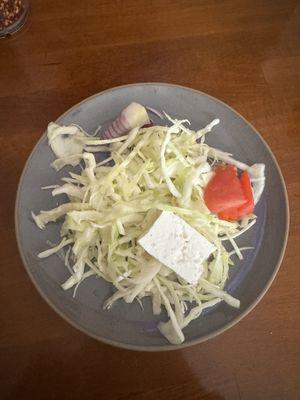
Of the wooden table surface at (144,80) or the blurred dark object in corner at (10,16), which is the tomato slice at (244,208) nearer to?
the wooden table surface at (144,80)

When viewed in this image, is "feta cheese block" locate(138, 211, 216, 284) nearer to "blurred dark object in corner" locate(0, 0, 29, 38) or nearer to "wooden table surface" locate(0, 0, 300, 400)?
"wooden table surface" locate(0, 0, 300, 400)

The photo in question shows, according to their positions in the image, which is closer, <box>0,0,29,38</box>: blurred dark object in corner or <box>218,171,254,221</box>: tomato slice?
<box>218,171,254,221</box>: tomato slice

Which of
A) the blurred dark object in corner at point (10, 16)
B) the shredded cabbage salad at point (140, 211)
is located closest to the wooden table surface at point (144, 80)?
the blurred dark object in corner at point (10, 16)

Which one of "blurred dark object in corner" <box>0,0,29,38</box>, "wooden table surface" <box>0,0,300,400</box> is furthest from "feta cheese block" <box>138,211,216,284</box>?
"blurred dark object in corner" <box>0,0,29,38</box>

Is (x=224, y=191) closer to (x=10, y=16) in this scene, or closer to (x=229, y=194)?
(x=229, y=194)

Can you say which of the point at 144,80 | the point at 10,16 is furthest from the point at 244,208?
the point at 10,16

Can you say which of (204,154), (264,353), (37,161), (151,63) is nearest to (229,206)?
(204,154)

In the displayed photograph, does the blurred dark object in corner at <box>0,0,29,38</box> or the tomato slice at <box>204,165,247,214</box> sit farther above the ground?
the blurred dark object in corner at <box>0,0,29,38</box>
